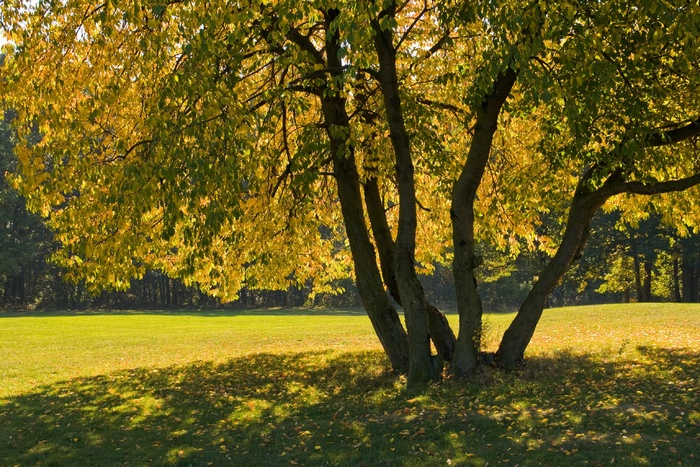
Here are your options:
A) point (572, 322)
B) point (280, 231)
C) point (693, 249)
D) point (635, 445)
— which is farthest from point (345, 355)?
point (693, 249)

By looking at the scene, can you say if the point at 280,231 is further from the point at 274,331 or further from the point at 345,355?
the point at 274,331

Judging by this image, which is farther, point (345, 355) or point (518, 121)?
point (345, 355)

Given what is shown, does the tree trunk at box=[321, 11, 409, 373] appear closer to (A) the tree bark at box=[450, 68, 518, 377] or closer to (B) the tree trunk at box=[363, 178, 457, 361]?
(B) the tree trunk at box=[363, 178, 457, 361]

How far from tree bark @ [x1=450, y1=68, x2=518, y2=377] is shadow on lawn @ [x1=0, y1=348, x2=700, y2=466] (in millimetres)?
545

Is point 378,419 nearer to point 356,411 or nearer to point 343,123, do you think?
point 356,411

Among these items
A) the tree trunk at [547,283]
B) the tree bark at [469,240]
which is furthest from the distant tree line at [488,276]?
the tree bark at [469,240]

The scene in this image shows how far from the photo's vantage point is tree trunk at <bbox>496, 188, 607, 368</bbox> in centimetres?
1173

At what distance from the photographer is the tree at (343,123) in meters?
8.35

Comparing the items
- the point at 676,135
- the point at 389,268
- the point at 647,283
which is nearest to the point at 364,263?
the point at 389,268

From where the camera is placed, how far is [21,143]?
10.5m

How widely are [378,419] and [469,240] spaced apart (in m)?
3.81

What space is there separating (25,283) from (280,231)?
2487 inches

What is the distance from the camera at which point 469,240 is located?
11.1m

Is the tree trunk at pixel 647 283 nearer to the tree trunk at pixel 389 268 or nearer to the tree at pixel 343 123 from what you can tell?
the tree at pixel 343 123
